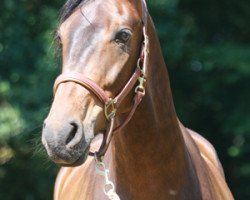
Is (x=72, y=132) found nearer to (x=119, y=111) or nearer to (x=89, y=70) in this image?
(x=89, y=70)

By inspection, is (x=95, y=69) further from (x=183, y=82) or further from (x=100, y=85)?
(x=183, y=82)

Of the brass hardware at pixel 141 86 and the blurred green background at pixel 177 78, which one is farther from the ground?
the brass hardware at pixel 141 86

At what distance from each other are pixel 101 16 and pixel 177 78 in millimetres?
7183

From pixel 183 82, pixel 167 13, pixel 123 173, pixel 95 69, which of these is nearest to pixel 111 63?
pixel 95 69

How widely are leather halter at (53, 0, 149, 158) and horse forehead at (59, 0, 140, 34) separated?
0.15 m

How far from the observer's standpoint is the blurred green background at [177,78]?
8656 mm

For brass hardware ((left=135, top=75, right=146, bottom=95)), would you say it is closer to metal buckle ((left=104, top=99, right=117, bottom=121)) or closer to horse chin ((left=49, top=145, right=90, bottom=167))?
metal buckle ((left=104, top=99, right=117, bottom=121))

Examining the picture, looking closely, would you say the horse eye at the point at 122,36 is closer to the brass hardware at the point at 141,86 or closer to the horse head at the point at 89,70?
the horse head at the point at 89,70

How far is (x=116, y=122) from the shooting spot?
10.2 feet

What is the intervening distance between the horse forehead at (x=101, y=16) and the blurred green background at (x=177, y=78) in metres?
5.13

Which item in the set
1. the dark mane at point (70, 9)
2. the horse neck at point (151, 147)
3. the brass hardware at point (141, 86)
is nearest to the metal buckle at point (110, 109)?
the brass hardware at point (141, 86)

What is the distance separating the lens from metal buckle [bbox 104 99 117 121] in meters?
2.83

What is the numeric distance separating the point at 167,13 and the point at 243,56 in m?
1.23

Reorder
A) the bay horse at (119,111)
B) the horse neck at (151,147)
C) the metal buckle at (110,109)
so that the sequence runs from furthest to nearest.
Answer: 1. the horse neck at (151,147)
2. the metal buckle at (110,109)
3. the bay horse at (119,111)
